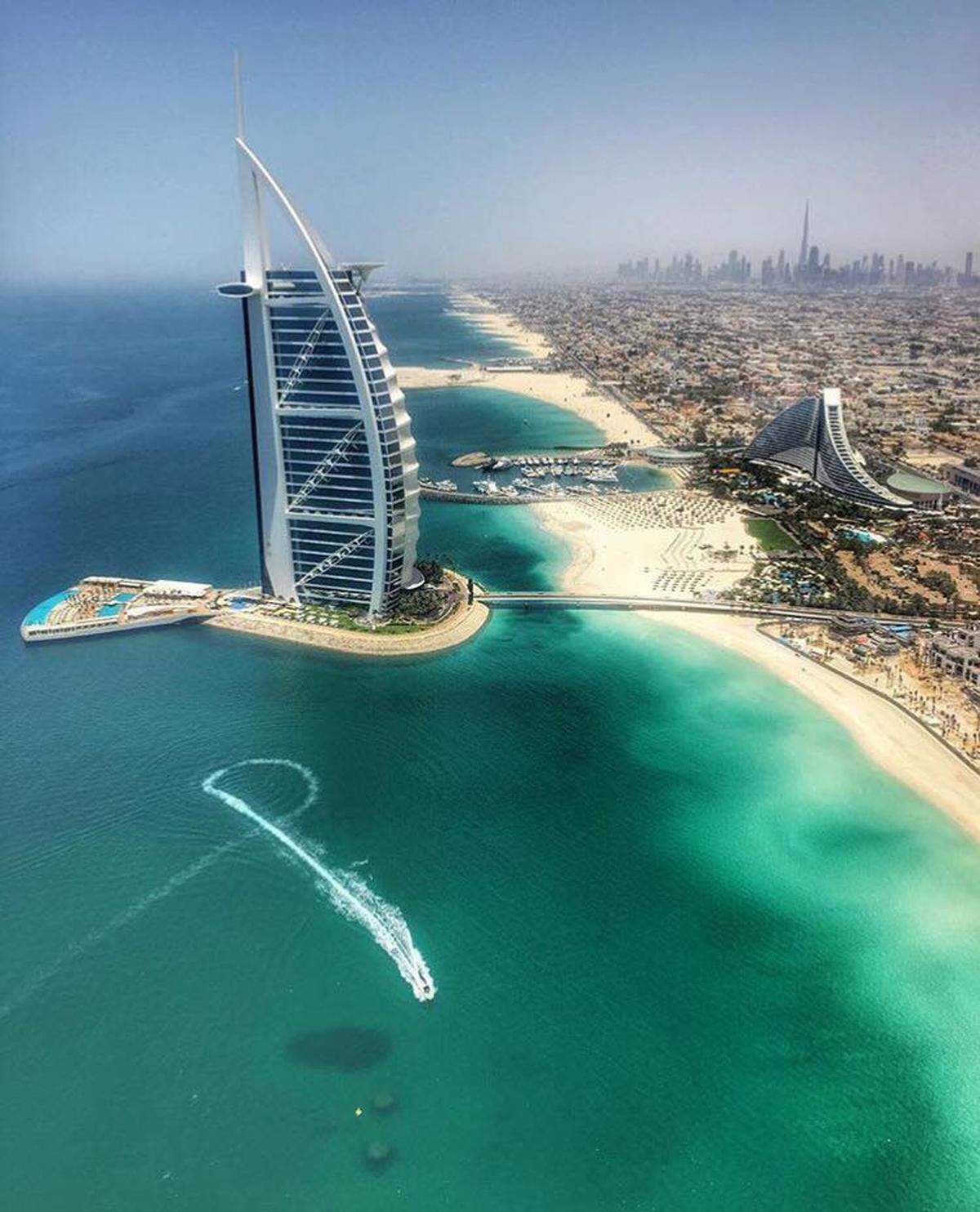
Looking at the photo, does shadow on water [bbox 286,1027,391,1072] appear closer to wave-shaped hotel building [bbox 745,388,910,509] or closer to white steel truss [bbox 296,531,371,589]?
white steel truss [bbox 296,531,371,589]

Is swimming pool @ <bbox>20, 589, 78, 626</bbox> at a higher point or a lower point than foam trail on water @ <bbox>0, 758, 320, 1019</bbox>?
higher

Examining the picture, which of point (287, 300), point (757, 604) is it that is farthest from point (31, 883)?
point (757, 604)

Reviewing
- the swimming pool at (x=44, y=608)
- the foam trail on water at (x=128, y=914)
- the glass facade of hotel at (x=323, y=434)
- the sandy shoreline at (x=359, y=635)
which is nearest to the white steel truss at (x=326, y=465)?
the glass facade of hotel at (x=323, y=434)

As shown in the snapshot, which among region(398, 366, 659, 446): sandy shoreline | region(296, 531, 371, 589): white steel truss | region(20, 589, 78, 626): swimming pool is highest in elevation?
region(398, 366, 659, 446): sandy shoreline

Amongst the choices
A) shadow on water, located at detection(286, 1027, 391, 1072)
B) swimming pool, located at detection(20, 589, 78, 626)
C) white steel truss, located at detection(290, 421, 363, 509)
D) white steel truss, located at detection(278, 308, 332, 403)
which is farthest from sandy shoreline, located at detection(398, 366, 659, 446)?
shadow on water, located at detection(286, 1027, 391, 1072)

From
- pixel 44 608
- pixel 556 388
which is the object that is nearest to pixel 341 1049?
pixel 44 608

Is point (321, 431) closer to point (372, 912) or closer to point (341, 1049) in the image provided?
point (372, 912)

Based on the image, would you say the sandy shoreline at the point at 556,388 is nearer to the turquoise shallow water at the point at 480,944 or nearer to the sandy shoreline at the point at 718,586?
the sandy shoreline at the point at 718,586
